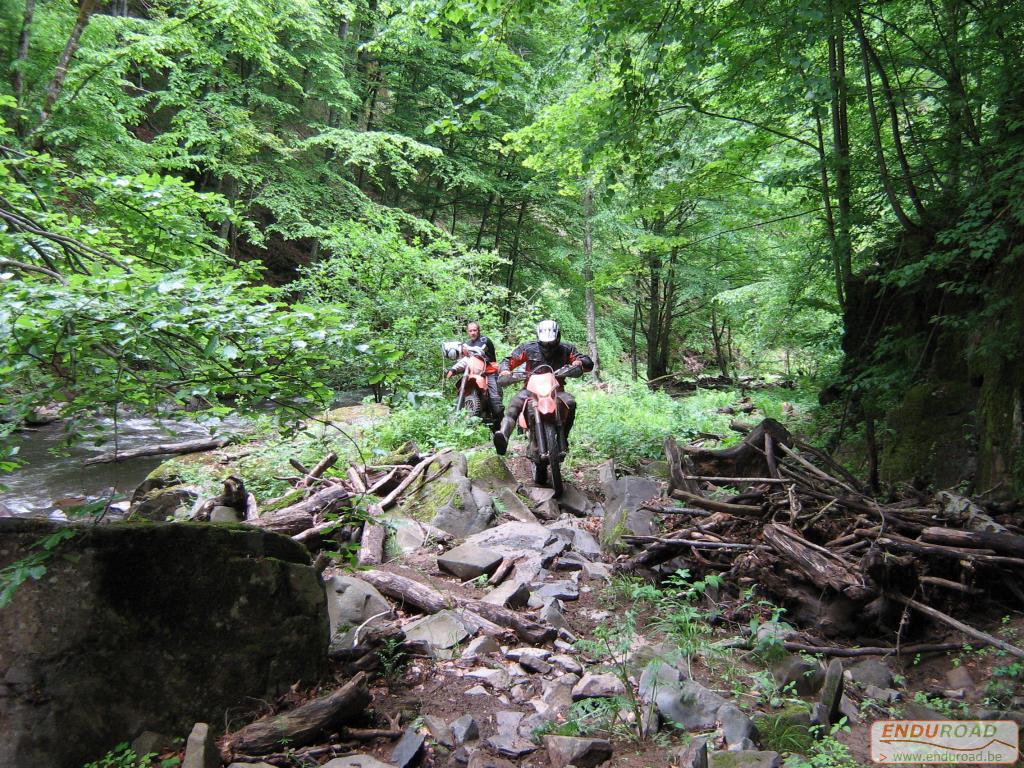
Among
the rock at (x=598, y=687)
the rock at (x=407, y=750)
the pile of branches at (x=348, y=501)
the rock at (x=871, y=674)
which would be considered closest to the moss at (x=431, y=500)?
the pile of branches at (x=348, y=501)

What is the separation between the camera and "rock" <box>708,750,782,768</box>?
7.91 feet

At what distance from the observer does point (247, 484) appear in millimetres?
7094

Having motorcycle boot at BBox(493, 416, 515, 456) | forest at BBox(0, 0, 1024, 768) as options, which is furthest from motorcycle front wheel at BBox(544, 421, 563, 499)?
forest at BBox(0, 0, 1024, 768)

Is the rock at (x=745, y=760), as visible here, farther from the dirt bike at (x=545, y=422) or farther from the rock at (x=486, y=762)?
the dirt bike at (x=545, y=422)

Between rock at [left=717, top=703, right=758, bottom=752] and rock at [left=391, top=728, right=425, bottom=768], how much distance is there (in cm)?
139

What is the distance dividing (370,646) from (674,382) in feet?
64.3

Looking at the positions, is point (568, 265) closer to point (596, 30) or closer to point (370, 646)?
point (596, 30)

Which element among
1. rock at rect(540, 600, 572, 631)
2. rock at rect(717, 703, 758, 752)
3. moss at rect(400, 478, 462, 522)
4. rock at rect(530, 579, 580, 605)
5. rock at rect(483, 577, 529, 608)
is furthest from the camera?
moss at rect(400, 478, 462, 522)

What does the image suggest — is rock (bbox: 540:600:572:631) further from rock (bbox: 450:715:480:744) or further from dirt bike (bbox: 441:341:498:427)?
dirt bike (bbox: 441:341:498:427)

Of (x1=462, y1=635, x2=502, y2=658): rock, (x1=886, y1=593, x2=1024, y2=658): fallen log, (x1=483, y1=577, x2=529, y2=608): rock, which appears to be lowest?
(x1=462, y1=635, x2=502, y2=658): rock

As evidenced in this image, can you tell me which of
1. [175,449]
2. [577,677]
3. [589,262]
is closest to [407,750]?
[577,677]

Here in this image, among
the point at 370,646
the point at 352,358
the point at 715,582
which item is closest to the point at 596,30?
the point at 352,358

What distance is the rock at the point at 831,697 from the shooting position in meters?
2.89

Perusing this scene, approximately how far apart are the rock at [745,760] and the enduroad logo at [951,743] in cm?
58
